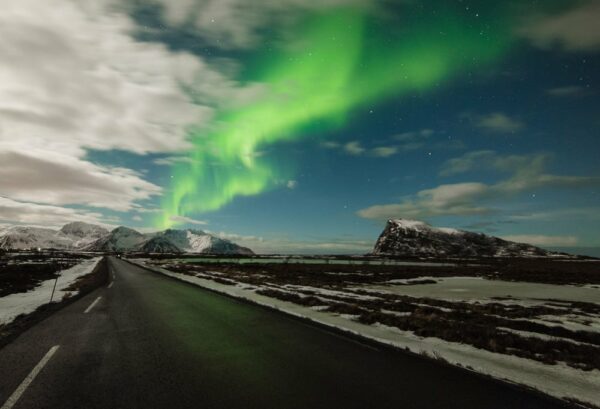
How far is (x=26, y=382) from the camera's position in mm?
5730

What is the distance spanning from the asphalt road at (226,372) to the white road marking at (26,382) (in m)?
0.04

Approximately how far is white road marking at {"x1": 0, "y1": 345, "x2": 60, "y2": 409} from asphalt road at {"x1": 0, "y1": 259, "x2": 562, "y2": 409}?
4 centimetres

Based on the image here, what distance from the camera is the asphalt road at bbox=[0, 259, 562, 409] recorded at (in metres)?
5.05

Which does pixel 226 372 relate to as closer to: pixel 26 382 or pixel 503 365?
pixel 26 382

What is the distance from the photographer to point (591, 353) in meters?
8.09

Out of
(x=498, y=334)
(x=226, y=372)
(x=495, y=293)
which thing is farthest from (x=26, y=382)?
(x=495, y=293)

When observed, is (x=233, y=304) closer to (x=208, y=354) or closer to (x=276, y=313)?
(x=276, y=313)

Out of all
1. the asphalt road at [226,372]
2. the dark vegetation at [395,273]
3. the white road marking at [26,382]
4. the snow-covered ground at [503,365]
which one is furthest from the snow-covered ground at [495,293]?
the white road marking at [26,382]

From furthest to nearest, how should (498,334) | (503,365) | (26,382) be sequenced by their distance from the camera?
(498,334) < (503,365) < (26,382)

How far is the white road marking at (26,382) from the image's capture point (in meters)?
4.96

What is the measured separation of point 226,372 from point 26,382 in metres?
3.19

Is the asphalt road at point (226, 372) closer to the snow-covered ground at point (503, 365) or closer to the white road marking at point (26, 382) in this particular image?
the white road marking at point (26, 382)

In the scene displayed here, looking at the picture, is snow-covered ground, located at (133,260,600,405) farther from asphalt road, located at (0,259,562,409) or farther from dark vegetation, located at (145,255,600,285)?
dark vegetation, located at (145,255,600,285)

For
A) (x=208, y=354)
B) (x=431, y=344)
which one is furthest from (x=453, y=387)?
(x=208, y=354)
